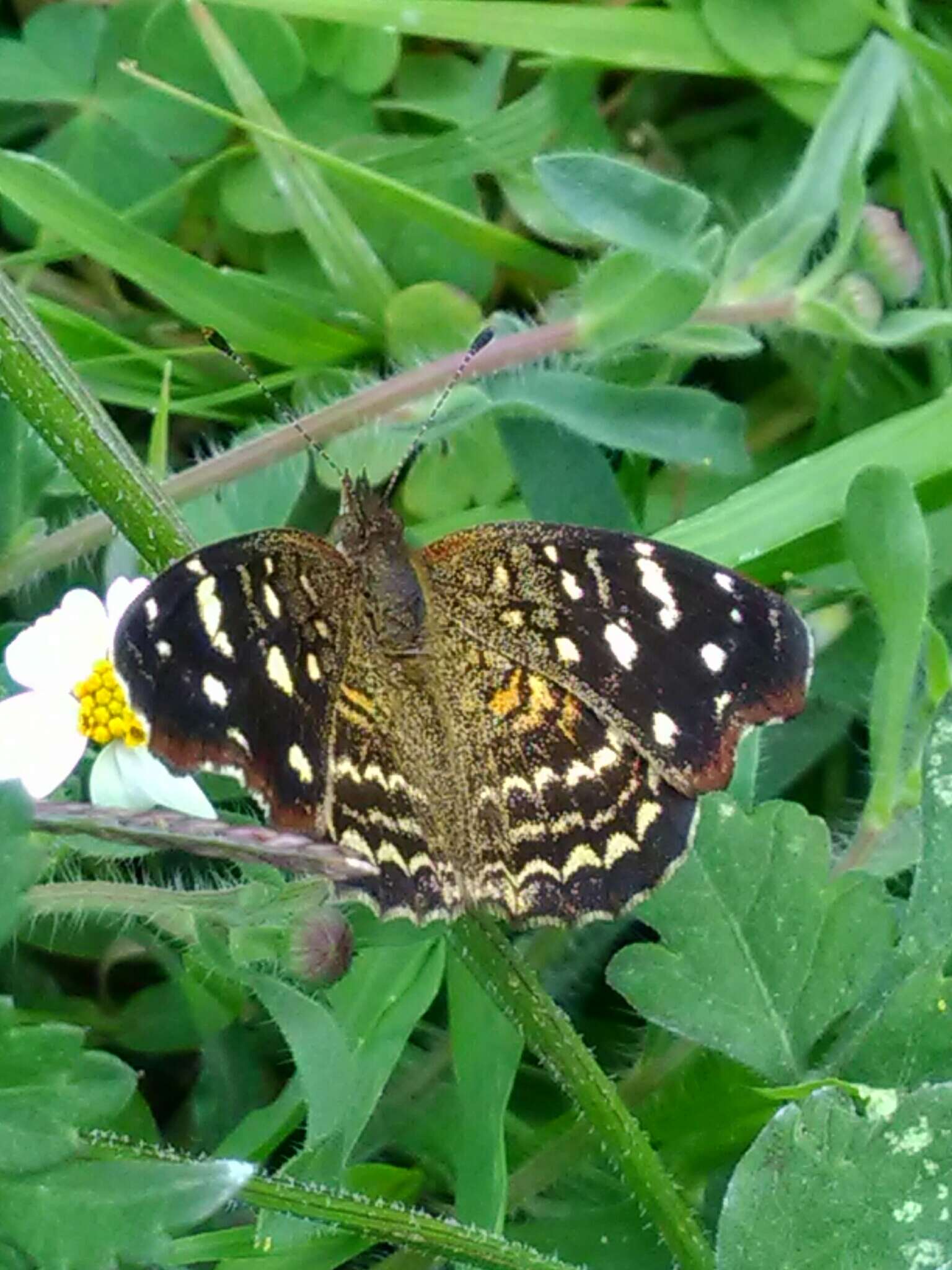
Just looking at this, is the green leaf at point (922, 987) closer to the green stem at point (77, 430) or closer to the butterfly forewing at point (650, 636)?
the butterfly forewing at point (650, 636)

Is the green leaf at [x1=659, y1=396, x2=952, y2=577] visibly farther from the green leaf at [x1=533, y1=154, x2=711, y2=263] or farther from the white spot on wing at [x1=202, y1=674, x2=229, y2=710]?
the white spot on wing at [x1=202, y1=674, x2=229, y2=710]

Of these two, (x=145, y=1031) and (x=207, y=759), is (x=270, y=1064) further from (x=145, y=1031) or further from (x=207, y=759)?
(x=207, y=759)

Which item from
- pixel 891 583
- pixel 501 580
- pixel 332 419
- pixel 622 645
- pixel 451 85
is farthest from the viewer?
pixel 451 85

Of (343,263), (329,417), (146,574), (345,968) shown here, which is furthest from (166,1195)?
(343,263)

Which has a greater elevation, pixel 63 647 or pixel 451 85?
pixel 451 85

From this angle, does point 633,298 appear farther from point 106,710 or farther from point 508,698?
point 106,710

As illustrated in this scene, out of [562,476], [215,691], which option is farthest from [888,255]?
[215,691]

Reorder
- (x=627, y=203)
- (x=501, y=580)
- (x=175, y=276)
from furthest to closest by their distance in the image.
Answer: (x=175, y=276)
(x=627, y=203)
(x=501, y=580)

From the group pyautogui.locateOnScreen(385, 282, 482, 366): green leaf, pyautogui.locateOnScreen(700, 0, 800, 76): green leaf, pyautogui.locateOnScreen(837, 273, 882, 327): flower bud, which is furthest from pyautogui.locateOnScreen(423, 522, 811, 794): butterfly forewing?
pyautogui.locateOnScreen(700, 0, 800, 76): green leaf
